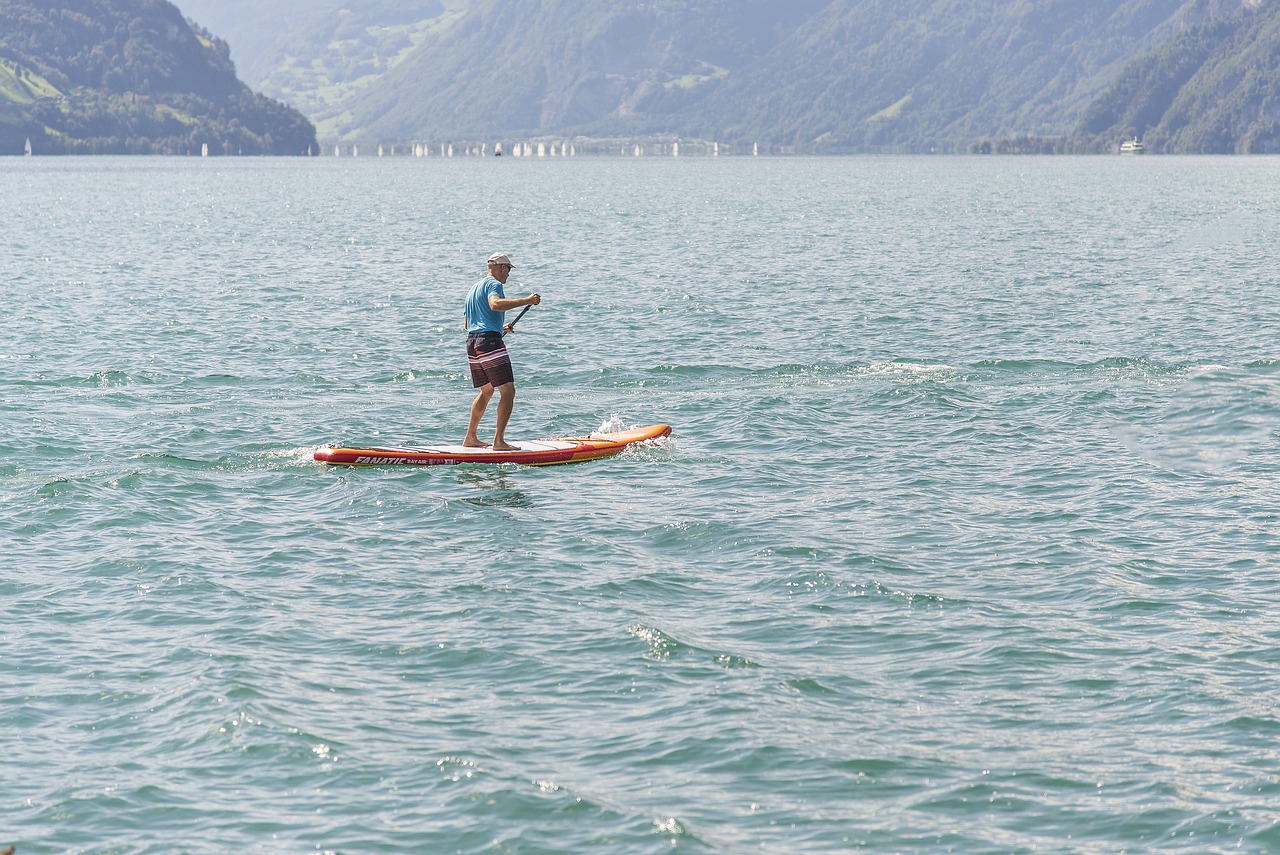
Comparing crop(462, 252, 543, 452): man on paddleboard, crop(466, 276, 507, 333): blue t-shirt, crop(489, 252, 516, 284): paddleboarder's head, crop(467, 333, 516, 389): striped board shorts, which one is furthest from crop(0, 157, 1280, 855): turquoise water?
crop(489, 252, 516, 284): paddleboarder's head

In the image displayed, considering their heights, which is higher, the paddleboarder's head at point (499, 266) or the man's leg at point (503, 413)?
the paddleboarder's head at point (499, 266)

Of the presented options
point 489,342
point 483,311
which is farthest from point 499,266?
Result: point 489,342

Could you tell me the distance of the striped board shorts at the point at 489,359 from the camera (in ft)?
77.9

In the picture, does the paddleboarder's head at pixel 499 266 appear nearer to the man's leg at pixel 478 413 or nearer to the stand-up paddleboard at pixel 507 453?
the man's leg at pixel 478 413

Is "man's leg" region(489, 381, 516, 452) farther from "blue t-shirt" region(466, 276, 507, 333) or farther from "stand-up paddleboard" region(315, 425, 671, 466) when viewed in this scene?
"blue t-shirt" region(466, 276, 507, 333)

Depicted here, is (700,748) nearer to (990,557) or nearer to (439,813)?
(439,813)

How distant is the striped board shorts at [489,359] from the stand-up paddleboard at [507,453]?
126 cm

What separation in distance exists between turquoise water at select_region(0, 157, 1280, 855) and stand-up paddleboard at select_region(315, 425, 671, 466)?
0.26m

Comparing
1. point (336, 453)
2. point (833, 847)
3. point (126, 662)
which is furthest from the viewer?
point (336, 453)

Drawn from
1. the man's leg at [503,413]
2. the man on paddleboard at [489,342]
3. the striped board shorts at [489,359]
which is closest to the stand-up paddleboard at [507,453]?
the man's leg at [503,413]

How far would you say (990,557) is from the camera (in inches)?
743

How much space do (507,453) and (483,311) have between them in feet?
7.98

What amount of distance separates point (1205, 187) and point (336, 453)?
497ft

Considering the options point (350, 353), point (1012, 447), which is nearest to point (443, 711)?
point (1012, 447)
